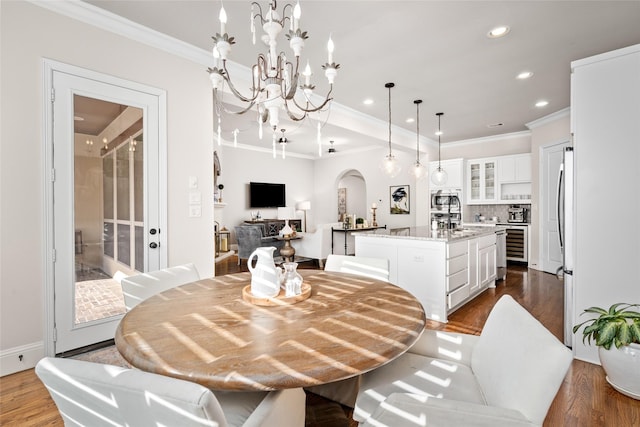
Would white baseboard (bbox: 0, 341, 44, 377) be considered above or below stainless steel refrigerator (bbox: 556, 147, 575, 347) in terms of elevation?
below

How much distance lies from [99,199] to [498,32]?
383 cm

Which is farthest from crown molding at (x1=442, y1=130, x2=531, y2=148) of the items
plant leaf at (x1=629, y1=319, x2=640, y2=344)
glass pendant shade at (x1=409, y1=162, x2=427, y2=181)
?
plant leaf at (x1=629, y1=319, x2=640, y2=344)

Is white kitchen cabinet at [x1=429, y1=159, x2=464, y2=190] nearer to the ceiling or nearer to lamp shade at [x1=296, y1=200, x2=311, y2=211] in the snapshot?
the ceiling

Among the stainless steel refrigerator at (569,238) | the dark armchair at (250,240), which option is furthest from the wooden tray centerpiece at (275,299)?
the dark armchair at (250,240)

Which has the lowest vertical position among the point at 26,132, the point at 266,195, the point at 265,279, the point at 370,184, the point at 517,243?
the point at 517,243

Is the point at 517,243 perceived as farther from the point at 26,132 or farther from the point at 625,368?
the point at 26,132

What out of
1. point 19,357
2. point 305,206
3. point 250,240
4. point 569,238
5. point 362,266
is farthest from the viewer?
point 305,206

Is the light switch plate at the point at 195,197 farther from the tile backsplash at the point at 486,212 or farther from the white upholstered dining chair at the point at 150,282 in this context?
the tile backsplash at the point at 486,212

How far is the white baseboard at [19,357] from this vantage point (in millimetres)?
2078

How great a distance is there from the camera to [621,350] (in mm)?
1927

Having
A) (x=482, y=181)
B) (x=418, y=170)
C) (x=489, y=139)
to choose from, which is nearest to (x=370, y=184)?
(x=482, y=181)

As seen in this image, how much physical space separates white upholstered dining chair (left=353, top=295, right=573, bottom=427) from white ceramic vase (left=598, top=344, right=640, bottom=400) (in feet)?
4.30

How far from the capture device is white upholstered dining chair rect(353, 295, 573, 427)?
831 millimetres

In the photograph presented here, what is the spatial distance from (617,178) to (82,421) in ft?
10.7
